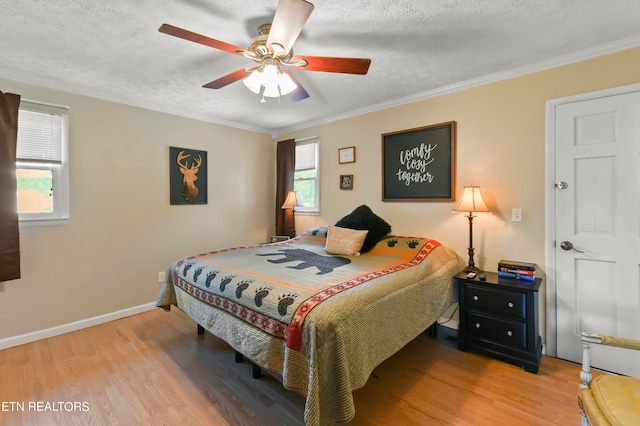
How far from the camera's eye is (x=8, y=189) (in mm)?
2455

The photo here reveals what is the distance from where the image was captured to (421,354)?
2467mm

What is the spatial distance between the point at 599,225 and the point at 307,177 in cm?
320

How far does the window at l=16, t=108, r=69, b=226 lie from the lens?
103 inches

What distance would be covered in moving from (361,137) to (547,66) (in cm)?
187

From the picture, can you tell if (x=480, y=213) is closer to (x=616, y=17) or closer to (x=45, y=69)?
(x=616, y=17)

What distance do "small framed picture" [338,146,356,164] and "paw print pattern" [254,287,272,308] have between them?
2353 millimetres

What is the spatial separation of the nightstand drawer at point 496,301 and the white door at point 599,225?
1.48 feet

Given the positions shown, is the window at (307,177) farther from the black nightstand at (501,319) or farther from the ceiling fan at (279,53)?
the black nightstand at (501,319)

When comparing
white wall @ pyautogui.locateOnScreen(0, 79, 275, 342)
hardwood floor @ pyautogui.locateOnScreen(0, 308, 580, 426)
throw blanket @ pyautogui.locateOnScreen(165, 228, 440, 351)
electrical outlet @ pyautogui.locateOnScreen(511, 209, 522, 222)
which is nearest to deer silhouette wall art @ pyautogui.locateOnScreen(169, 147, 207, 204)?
white wall @ pyautogui.locateOnScreen(0, 79, 275, 342)

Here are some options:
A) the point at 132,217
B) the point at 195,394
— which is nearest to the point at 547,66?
the point at 195,394

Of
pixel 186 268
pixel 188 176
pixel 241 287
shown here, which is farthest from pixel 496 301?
pixel 188 176

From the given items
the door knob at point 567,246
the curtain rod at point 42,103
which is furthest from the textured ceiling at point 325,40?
the door knob at point 567,246

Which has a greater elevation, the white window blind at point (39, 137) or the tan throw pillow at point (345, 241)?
the white window blind at point (39, 137)

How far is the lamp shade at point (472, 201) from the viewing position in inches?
100
